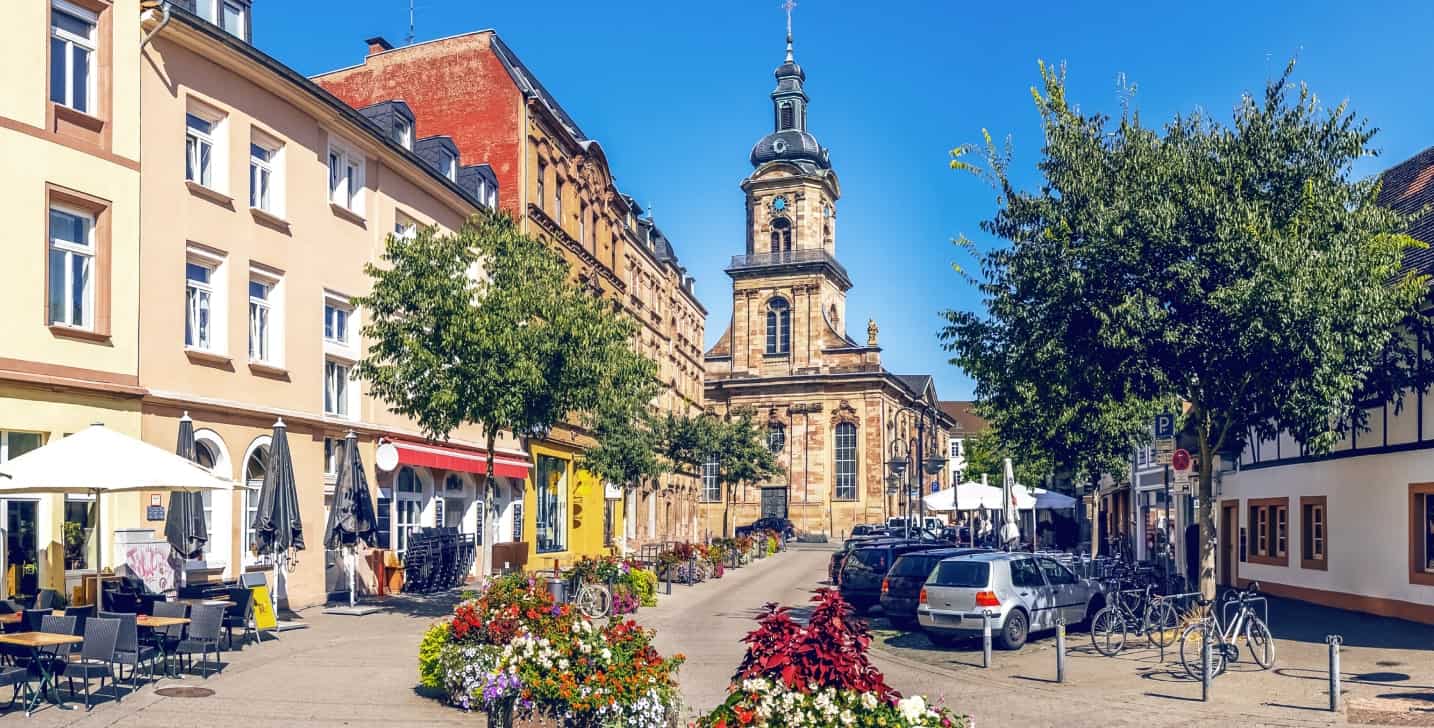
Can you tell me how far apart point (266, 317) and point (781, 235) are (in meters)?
68.4

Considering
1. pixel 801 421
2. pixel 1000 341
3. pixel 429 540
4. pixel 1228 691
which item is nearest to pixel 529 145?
pixel 429 540

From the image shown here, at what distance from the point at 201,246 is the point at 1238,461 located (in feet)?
79.1

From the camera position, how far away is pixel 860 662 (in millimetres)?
7555

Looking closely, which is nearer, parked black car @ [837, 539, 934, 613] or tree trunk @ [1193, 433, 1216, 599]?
tree trunk @ [1193, 433, 1216, 599]

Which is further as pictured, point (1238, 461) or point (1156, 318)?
point (1238, 461)

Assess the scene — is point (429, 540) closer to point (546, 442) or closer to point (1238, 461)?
point (546, 442)

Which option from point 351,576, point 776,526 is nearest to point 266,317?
point 351,576

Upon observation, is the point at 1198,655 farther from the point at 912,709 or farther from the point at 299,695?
the point at 299,695

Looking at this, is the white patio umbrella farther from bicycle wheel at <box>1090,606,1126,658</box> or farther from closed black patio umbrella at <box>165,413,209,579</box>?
bicycle wheel at <box>1090,606,1126,658</box>

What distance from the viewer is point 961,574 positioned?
1872 centimetres

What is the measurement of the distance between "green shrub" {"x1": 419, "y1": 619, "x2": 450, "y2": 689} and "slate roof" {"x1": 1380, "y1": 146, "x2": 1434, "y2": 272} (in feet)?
55.5

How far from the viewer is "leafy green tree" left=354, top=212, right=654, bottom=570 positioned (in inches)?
814

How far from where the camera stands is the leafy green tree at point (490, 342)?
20672 mm

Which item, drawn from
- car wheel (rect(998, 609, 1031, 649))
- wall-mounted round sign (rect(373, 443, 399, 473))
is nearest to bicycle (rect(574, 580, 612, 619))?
wall-mounted round sign (rect(373, 443, 399, 473))
